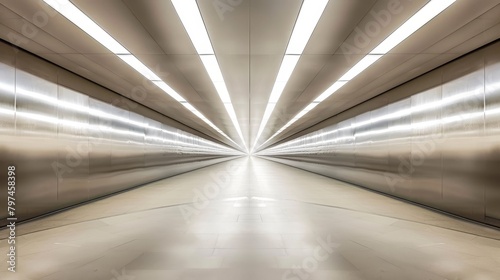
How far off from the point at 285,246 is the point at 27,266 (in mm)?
3828

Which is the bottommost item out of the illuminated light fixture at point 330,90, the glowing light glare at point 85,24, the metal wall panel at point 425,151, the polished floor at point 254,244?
the polished floor at point 254,244

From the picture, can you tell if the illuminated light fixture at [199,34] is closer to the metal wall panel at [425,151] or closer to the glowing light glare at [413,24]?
the glowing light glare at [413,24]

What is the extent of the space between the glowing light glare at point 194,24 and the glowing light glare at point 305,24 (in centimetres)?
173

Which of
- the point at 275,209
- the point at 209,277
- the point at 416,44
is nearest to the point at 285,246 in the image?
the point at 209,277

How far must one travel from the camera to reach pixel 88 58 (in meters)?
6.31

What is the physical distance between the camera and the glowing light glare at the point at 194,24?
13.8ft

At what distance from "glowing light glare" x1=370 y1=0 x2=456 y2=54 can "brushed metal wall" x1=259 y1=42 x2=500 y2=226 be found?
207 cm

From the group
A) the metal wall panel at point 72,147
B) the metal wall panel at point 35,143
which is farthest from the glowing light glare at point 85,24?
Answer: the metal wall panel at point 72,147

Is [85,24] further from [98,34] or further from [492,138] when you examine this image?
[492,138]

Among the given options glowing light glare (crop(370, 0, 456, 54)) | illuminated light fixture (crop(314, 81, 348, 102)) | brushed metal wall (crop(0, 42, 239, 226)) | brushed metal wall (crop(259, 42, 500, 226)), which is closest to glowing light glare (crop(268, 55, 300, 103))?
illuminated light fixture (crop(314, 81, 348, 102))

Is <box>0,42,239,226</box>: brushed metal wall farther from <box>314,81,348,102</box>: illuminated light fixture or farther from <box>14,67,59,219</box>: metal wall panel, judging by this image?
<box>314,81,348,102</box>: illuminated light fixture

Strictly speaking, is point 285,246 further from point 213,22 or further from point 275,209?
point 213,22

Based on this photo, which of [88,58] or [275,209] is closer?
[88,58]

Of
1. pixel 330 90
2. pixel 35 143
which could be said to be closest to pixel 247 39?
pixel 330 90
